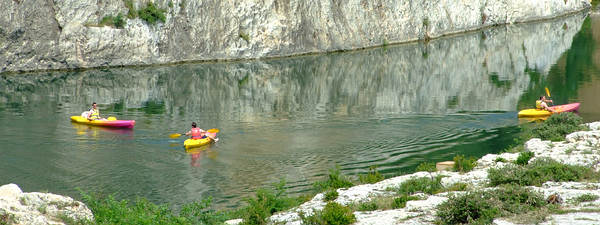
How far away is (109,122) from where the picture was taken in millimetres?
38844

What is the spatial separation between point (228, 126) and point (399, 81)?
21.6 meters

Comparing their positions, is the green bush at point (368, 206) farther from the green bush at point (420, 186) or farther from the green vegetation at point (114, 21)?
the green vegetation at point (114, 21)

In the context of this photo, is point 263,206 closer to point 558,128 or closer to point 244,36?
point 558,128

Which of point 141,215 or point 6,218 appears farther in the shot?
point 141,215

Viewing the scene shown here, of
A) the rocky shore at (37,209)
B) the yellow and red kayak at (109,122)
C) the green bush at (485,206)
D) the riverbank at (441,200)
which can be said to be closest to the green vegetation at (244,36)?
the yellow and red kayak at (109,122)

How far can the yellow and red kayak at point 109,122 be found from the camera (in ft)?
124

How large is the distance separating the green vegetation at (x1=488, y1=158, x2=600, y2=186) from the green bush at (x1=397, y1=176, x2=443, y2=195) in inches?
57.5

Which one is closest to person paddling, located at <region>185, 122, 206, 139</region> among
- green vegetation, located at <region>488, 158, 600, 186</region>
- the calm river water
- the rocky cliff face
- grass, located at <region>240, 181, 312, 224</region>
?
the calm river water

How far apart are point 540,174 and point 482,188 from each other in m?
1.80

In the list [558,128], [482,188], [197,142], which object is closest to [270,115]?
[197,142]

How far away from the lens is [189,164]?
30797 millimetres

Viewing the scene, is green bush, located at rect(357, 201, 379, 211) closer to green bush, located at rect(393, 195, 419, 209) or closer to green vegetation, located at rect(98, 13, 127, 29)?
green bush, located at rect(393, 195, 419, 209)

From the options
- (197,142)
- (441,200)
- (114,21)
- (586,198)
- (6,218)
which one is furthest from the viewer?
(114,21)

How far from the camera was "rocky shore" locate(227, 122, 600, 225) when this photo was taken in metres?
16.2
